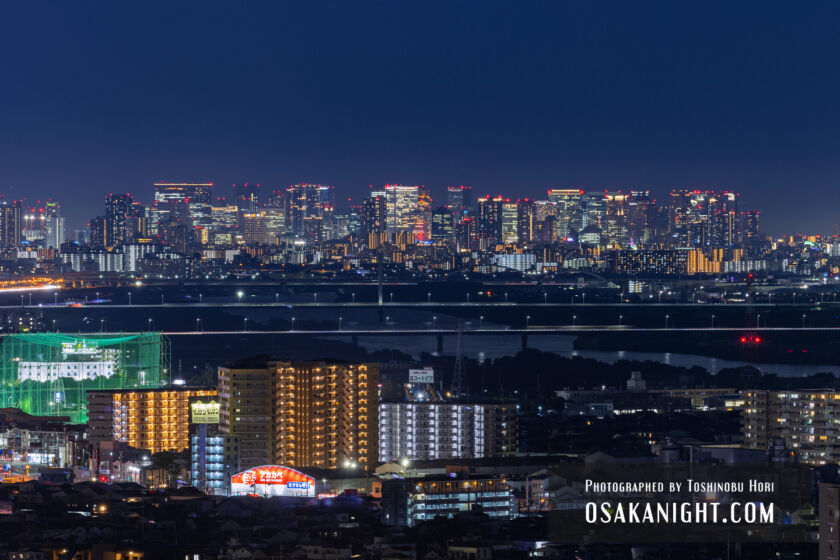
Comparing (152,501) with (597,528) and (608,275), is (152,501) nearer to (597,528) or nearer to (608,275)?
(597,528)

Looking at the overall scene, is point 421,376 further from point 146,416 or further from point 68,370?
point 146,416

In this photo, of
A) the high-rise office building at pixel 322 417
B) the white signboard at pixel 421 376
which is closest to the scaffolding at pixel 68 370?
the white signboard at pixel 421 376

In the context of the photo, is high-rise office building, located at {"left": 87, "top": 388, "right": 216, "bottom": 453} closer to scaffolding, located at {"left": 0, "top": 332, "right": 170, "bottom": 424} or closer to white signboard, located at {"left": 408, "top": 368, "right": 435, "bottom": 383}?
scaffolding, located at {"left": 0, "top": 332, "right": 170, "bottom": 424}

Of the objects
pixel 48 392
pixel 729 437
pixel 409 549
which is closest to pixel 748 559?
pixel 409 549

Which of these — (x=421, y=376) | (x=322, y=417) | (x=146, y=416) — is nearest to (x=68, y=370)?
(x=146, y=416)

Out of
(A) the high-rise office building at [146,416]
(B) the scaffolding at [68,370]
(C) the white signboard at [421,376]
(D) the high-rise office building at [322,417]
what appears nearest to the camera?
(D) the high-rise office building at [322,417]

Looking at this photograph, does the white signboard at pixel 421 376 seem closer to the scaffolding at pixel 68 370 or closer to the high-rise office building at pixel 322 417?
the scaffolding at pixel 68 370

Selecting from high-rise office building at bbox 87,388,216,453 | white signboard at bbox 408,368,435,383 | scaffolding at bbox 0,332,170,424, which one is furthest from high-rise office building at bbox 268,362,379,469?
white signboard at bbox 408,368,435,383
